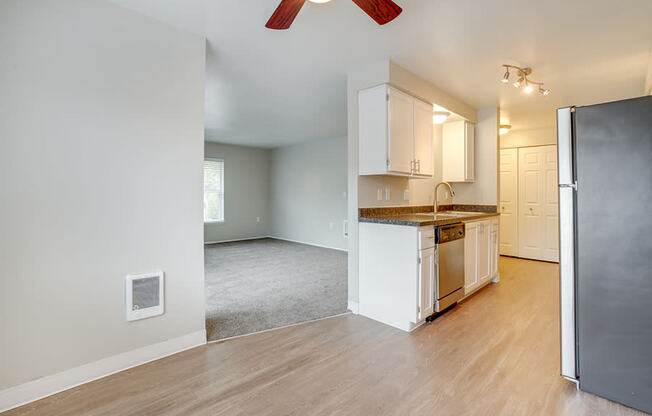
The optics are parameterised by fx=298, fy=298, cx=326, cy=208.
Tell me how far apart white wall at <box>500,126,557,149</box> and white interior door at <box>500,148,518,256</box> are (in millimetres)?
138

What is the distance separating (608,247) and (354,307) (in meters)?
1.99

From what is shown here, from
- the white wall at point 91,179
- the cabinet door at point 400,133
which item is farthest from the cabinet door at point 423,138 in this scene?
the white wall at point 91,179

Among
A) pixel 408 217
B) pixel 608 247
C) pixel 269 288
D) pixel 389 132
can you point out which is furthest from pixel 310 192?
pixel 608 247

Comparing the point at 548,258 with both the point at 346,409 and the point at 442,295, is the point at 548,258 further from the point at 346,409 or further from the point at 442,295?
the point at 346,409

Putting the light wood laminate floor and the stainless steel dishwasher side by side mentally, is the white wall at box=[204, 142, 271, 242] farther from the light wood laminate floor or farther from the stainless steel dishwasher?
the stainless steel dishwasher

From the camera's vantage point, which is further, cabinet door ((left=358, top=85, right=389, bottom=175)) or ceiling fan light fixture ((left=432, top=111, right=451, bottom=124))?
ceiling fan light fixture ((left=432, top=111, right=451, bottom=124))

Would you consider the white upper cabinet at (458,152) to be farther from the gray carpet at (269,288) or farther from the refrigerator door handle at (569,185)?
the refrigerator door handle at (569,185)

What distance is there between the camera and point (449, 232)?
111 inches

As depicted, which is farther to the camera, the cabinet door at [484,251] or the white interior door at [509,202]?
the white interior door at [509,202]

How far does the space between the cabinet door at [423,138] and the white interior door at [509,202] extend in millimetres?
3256

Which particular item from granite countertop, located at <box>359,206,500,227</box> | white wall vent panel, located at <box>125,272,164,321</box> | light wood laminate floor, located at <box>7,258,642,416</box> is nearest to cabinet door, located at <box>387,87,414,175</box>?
granite countertop, located at <box>359,206,500,227</box>

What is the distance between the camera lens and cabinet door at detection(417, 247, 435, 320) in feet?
8.23

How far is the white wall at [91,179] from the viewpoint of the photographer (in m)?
1.61

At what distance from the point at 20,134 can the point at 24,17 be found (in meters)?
0.64
